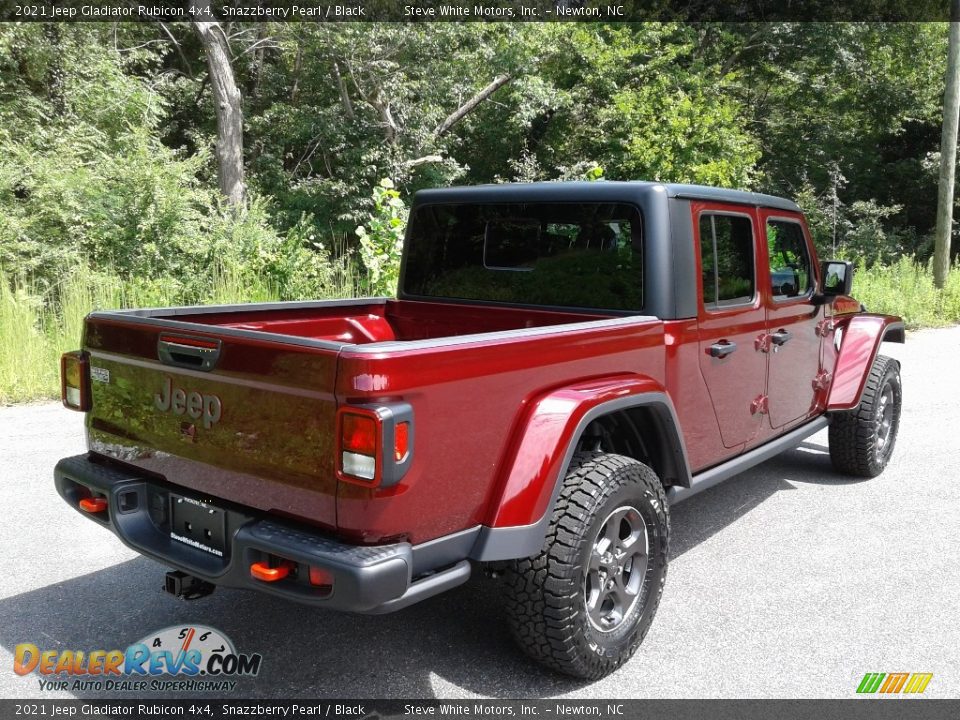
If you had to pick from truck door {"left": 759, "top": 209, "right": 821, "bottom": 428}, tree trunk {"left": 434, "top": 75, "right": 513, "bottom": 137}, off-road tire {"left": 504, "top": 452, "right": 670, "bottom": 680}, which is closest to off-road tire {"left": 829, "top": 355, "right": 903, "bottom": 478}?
truck door {"left": 759, "top": 209, "right": 821, "bottom": 428}

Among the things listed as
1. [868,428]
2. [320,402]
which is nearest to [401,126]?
[868,428]

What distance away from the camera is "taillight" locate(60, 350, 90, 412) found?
335cm

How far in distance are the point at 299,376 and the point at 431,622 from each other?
4.90 feet

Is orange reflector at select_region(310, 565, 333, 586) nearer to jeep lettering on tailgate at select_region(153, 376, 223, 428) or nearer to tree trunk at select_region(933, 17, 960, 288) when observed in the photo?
jeep lettering on tailgate at select_region(153, 376, 223, 428)

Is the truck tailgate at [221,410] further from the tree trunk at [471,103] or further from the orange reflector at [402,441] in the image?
the tree trunk at [471,103]

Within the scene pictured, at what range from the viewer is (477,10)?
19.3 m

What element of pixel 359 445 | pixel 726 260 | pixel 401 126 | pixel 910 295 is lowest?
pixel 359 445

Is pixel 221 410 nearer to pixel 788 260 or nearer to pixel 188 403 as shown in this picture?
pixel 188 403

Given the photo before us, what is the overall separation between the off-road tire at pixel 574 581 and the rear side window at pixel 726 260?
45.6 inches

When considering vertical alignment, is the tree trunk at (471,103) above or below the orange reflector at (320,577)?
above

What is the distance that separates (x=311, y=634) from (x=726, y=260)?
100 inches

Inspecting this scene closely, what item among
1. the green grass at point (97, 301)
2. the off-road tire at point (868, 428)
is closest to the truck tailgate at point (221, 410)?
the off-road tire at point (868, 428)

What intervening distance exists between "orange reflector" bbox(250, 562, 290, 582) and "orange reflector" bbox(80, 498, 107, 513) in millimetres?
897

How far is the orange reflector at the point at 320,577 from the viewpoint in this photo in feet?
7.90
